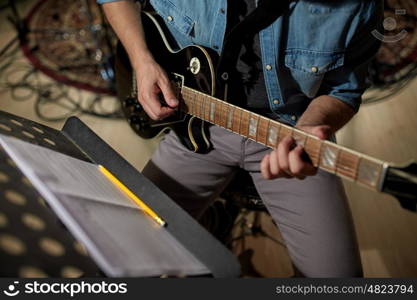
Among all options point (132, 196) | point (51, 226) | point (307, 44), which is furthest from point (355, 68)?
point (51, 226)

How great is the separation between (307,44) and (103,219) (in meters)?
0.63

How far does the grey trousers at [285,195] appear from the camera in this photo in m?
0.82

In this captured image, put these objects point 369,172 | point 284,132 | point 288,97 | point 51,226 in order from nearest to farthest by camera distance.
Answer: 1. point 51,226
2. point 369,172
3. point 284,132
4. point 288,97

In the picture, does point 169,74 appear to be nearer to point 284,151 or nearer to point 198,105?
point 198,105

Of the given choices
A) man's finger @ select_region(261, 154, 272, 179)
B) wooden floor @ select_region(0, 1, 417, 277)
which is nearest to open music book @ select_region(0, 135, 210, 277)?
man's finger @ select_region(261, 154, 272, 179)

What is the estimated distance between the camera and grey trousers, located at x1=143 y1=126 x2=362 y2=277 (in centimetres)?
82

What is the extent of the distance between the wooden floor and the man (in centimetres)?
49

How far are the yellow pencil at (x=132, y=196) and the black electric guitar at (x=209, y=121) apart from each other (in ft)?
0.97

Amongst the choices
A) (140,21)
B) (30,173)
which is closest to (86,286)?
(30,173)

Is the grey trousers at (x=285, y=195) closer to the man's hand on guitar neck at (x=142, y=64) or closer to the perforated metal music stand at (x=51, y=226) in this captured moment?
the man's hand on guitar neck at (x=142, y=64)

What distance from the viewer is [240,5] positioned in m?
0.87

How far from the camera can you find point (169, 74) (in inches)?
38.5

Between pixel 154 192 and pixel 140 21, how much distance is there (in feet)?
2.08

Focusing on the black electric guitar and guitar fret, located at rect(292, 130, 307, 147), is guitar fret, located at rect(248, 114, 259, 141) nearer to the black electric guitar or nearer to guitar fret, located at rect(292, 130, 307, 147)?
the black electric guitar
